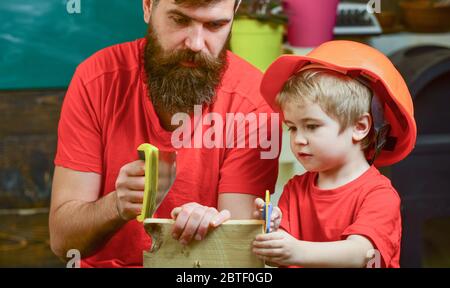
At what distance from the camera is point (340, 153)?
1.60 metres

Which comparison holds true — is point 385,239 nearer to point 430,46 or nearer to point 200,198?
point 200,198

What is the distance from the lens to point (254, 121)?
1.78 metres

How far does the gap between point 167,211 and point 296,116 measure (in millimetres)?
381

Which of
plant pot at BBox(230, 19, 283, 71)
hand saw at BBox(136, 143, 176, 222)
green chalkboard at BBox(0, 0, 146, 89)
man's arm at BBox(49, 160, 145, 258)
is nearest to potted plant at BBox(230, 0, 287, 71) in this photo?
plant pot at BBox(230, 19, 283, 71)

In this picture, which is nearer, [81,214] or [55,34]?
[81,214]

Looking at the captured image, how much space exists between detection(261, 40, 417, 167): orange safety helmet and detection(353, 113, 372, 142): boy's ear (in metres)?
0.01

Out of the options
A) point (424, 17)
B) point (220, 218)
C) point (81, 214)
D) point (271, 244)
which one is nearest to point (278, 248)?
point (271, 244)

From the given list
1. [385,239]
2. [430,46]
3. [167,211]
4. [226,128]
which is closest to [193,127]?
[226,128]

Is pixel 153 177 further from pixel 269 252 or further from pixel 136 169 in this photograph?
pixel 269 252

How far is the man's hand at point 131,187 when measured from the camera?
1.58 meters

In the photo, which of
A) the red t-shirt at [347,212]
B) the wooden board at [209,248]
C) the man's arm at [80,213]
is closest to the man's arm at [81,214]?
the man's arm at [80,213]

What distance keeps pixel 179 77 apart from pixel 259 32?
0.26 meters

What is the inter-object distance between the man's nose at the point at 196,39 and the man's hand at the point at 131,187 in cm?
27

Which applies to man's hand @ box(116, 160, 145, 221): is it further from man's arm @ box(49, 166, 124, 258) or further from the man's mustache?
the man's mustache
